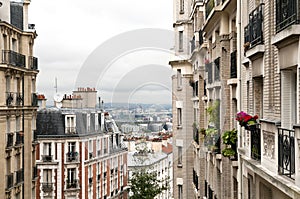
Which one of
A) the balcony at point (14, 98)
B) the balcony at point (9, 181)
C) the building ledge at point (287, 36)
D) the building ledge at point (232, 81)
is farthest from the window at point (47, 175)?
the building ledge at point (287, 36)

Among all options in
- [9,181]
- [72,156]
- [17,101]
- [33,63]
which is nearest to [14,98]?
[17,101]

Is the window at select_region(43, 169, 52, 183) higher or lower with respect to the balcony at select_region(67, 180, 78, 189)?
higher

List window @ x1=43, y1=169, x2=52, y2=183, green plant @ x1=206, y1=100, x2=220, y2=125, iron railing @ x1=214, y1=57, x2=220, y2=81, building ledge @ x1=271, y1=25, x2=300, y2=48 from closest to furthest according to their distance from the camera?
building ledge @ x1=271, y1=25, x2=300, y2=48 < iron railing @ x1=214, y1=57, x2=220, y2=81 < green plant @ x1=206, y1=100, x2=220, y2=125 < window @ x1=43, y1=169, x2=52, y2=183

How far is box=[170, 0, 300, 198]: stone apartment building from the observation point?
6.84 m

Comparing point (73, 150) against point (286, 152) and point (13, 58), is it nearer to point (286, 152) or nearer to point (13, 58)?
point (13, 58)

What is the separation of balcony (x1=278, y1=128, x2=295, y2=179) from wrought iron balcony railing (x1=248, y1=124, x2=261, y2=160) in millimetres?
1774

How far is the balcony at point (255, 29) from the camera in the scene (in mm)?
8867

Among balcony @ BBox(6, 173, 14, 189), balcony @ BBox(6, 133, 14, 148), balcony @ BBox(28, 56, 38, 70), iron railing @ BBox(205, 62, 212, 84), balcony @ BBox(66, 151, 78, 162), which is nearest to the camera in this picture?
iron railing @ BBox(205, 62, 212, 84)

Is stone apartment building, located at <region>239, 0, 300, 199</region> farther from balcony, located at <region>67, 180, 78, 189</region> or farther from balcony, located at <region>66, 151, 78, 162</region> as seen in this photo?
balcony, located at <region>67, 180, 78, 189</region>

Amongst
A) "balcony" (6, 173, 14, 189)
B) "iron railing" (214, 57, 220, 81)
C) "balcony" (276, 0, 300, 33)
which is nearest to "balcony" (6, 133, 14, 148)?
"balcony" (6, 173, 14, 189)

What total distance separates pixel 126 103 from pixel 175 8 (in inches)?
516

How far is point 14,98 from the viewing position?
23.7 meters

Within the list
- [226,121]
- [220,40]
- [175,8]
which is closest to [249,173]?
[226,121]

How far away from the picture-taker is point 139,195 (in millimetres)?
25688
